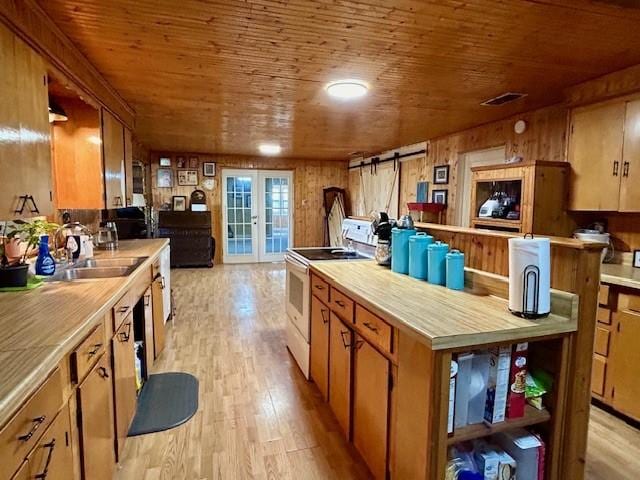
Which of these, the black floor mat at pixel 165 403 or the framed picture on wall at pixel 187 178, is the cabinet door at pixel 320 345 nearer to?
the black floor mat at pixel 165 403

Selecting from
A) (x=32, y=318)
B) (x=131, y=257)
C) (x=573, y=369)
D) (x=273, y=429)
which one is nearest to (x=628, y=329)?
(x=573, y=369)

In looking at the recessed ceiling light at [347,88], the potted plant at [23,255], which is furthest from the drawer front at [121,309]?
the recessed ceiling light at [347,88]

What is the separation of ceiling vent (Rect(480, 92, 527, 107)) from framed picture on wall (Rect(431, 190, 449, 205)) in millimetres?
1627

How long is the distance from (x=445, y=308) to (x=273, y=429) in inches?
51.4

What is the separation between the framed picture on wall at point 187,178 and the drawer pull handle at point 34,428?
6848 millimetres

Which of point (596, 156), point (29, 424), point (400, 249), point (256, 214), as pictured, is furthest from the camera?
point (256, 214)

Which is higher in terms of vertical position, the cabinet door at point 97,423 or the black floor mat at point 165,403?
the cabinet door at point 97,423

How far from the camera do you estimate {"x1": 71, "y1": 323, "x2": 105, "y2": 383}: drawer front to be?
1218mm

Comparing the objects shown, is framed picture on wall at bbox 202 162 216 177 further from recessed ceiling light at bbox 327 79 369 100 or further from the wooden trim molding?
recessed ceiling light at bbox 327 79 369 100

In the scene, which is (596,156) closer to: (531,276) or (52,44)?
(531,276)

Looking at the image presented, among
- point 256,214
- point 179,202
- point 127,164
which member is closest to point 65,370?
point 127,164

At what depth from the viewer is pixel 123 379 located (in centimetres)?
186

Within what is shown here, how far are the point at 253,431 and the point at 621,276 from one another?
2.44 m

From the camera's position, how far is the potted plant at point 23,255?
173 cm
